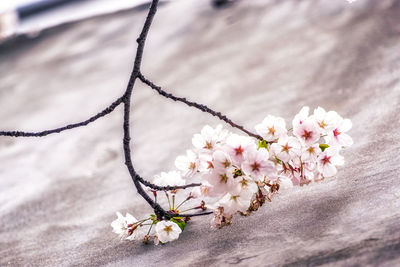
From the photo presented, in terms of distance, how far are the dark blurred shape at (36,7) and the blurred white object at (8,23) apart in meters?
0.05

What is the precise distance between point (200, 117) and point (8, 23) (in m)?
2.34

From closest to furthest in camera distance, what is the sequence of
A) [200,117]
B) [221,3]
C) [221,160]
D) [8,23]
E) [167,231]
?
1. [221,160]
2. [167,231]
3. [200,117]
4. [221,3]
5. [8,23]

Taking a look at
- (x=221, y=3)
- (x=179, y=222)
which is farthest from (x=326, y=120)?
(x=221, y=3)

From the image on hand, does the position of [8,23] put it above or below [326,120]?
above

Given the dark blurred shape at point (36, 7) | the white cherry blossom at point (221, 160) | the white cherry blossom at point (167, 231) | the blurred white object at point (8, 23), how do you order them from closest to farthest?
the white cherry blossom at point (221, 160) → the white cherry blossom at point (167, 231) → the blurred white object at point (8, 23) → the dark blurred shape at point (36, 7)

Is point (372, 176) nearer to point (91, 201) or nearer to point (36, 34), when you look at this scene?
point (91, 201)

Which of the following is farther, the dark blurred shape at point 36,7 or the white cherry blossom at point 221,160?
the dark blurred shape at point 36,7

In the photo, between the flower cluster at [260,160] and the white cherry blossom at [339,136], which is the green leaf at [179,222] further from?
the white cherry blossom at [339,136]

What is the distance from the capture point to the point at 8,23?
361 centimetres

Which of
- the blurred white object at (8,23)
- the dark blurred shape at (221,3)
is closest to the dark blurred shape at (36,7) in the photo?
the blurred white object at (8,23)

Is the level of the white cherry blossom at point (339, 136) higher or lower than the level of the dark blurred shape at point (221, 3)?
lower

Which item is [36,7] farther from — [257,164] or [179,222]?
[257,164]

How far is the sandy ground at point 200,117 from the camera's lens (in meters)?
0.88

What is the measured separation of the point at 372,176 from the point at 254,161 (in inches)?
11.5
